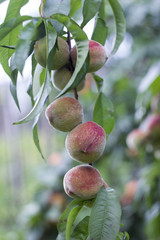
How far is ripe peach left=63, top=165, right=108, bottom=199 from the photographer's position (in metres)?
0.44

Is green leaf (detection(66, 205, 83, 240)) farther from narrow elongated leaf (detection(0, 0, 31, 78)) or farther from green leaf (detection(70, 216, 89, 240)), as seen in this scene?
narrow elongated leaf (detection(0, 0, 31, 78))

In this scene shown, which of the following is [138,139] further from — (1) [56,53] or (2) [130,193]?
(1) [56,53]

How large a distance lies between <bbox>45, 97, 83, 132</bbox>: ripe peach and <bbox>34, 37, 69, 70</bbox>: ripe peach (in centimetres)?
5

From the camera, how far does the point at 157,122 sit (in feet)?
3.87

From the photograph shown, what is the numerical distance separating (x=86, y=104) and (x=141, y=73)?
1.20 feet

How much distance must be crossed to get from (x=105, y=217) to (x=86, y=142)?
9 cm

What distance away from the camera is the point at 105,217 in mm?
413

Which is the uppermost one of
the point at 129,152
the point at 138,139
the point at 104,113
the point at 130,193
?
the point at 104,113

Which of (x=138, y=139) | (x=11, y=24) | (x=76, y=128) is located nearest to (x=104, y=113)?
(x=76, y=128)

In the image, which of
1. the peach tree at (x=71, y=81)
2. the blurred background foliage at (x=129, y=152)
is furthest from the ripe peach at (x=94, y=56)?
the blurred background foliage at (x=129, y=152)

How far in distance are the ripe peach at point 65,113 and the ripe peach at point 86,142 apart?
0.04 ft

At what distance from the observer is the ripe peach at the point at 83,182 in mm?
438

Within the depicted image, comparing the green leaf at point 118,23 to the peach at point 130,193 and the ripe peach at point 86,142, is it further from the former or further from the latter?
the peach at point 130,193

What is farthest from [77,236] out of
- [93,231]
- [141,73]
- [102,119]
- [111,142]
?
[141,73]
